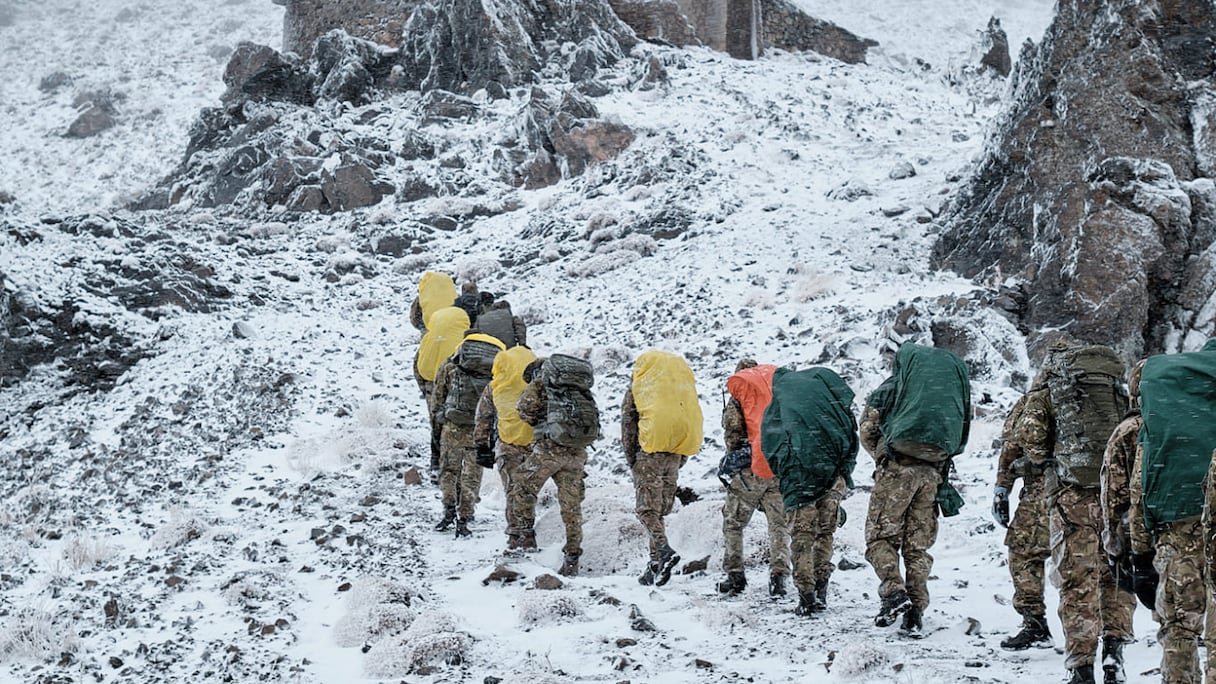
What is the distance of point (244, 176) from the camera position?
28.2 m

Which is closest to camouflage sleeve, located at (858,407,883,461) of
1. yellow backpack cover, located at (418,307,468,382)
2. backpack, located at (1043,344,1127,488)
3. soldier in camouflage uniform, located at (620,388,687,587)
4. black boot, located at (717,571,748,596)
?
backpack, located at (1043,344,1127,488)

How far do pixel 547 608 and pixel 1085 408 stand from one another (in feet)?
12.3

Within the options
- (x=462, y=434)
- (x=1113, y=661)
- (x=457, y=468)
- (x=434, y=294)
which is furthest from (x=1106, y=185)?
(x=1113, y=661)

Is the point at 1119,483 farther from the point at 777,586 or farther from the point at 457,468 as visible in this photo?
the point at 457,468

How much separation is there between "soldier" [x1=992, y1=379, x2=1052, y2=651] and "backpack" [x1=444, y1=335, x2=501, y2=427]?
494cm

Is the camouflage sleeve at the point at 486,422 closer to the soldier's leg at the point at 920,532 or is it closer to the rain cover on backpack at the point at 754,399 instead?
the rain cover on backpack at the point at 754,399

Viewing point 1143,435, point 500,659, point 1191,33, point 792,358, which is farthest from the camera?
point 1191,33

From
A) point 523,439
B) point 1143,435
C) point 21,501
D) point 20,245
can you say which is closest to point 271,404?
point 21,501

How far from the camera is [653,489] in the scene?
8.09m

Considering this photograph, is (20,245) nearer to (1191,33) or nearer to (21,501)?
(21,501)

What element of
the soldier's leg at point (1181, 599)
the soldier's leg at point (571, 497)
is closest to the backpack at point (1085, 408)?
the soldier's leg at point (1181, 599)

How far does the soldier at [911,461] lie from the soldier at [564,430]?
8.27 ft

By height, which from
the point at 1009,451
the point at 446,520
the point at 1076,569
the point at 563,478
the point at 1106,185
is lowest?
the point at 446,520

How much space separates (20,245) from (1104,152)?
18191 millimetres
